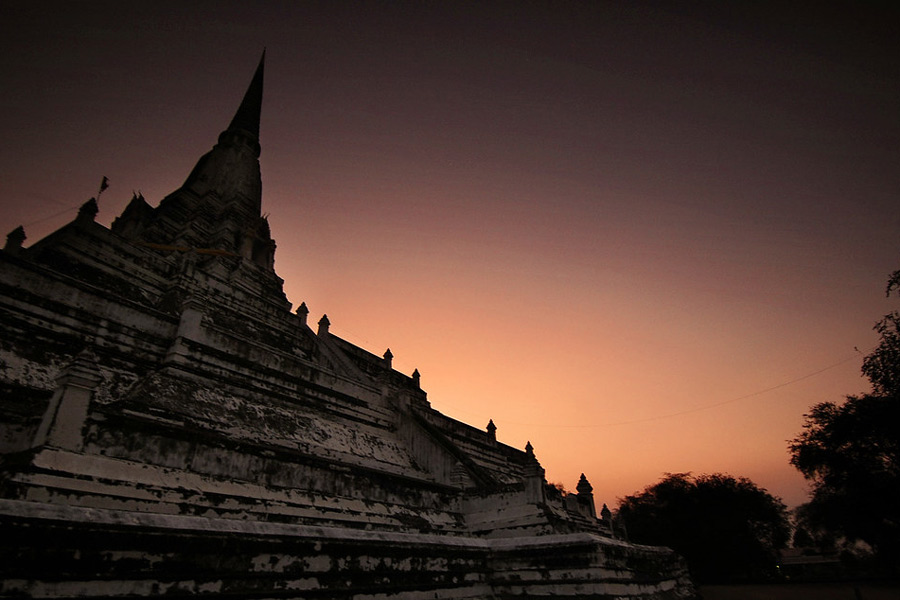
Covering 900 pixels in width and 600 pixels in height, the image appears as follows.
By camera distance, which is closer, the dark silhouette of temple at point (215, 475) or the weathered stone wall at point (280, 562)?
the weathered stone wall at point (280, 562)

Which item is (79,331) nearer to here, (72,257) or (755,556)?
(72,257)

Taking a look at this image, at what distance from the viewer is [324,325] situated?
82.3 ft

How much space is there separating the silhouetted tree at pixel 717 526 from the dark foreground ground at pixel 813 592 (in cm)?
694

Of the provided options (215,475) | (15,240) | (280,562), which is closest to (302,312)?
(15,240)

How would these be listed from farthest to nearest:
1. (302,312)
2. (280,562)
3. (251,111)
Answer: (251,111) < (302,312) < (280,562)

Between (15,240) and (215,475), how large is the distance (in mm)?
10247

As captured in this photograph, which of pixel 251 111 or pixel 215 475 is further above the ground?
pixel 251 111

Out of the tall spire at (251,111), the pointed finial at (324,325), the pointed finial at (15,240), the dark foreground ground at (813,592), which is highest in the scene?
the tall spire at (251,111)

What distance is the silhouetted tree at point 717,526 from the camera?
4166cm

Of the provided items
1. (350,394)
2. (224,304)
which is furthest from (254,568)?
(224,304)

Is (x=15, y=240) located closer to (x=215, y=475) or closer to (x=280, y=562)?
(x=215, y=475)

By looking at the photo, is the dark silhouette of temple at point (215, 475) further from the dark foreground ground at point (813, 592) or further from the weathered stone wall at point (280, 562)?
the dark foreground ground at point (813, 592)

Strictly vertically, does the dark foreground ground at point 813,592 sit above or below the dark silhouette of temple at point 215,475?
below

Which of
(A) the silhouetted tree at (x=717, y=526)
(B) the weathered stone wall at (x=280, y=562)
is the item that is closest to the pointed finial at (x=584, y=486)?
(B) the weathered stone wall at (x=280, y=562)
